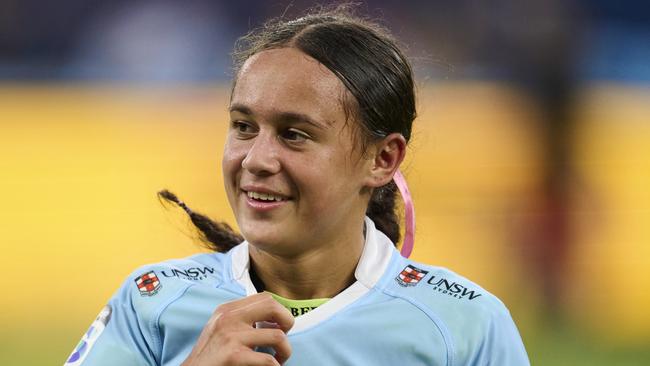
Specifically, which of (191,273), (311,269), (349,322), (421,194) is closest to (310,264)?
(311,269)

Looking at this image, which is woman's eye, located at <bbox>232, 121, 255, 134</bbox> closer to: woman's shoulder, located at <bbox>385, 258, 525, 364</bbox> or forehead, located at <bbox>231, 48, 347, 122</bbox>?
forehead, located at <bbox>231, 48, 347, 122</bbox>

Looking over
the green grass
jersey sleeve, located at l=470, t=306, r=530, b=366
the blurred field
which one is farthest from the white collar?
the blurred field

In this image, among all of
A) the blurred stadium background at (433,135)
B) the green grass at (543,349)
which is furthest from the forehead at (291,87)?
the blurred stadium background at (433,135)

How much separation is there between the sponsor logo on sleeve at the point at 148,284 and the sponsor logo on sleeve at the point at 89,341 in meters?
0.07

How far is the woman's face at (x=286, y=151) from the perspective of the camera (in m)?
1.87

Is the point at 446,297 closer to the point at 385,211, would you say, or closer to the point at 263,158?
the point at 385,211

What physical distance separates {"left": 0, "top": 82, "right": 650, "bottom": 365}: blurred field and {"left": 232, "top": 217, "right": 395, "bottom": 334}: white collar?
2.67m

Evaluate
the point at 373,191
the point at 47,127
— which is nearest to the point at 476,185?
the point at 47,127

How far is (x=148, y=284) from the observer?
2.03 meters

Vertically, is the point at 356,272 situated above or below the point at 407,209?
below

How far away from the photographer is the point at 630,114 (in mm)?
5852

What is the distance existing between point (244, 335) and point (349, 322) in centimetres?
25

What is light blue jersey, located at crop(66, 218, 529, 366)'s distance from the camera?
6.32 ft

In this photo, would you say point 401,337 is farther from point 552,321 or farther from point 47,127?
point 47,127
